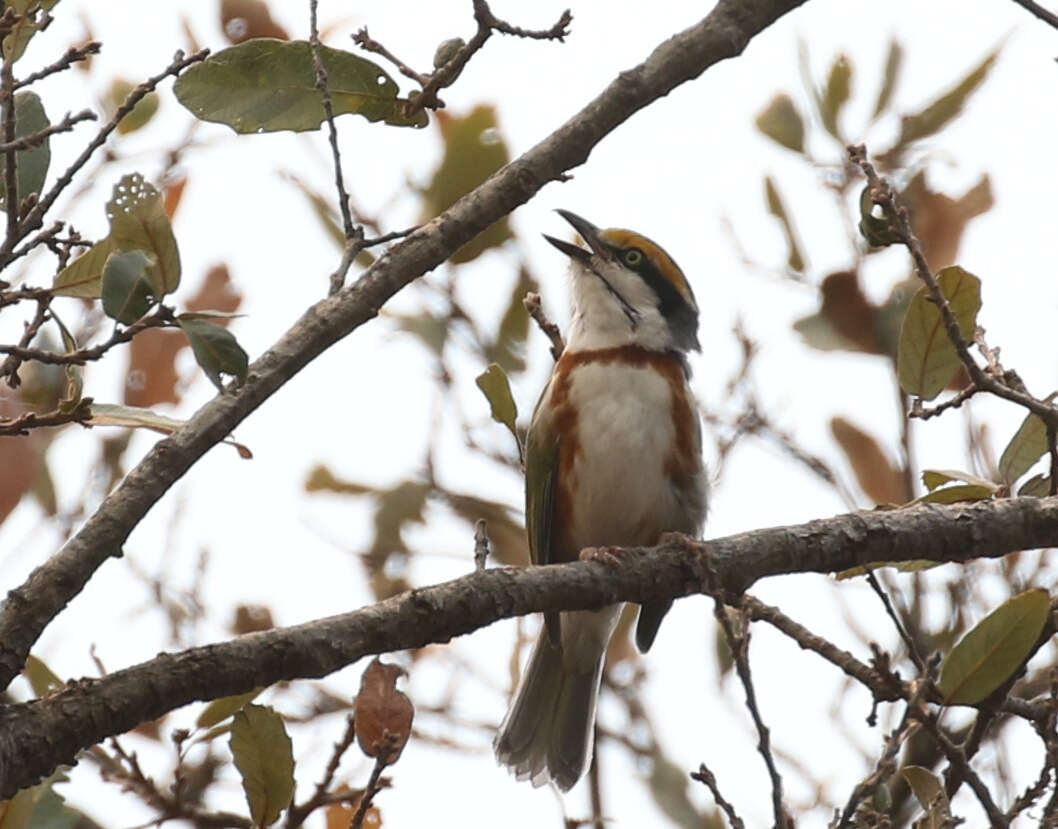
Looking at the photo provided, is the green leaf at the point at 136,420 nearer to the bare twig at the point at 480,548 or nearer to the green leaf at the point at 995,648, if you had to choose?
the bare twig at the point at 480,548

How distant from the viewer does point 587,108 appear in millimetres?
3129

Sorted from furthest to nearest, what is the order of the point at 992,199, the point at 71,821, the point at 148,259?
the point at 992,199, the point at 71,821, the point at 148,259

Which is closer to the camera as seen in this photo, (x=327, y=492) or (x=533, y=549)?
(x=533, y=549)

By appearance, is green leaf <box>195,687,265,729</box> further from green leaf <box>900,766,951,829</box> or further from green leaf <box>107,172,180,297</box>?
green leaf <box>900,766,951,829</box>

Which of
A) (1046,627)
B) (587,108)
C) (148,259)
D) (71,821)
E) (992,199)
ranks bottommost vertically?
(71,821)

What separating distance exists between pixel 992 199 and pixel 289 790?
3.27 m

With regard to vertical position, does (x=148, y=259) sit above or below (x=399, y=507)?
below

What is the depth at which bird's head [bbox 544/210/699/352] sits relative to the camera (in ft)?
18.2

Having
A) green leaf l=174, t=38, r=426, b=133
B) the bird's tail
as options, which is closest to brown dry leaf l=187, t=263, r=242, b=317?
green leaf l=174, t=38, r=426, b=133

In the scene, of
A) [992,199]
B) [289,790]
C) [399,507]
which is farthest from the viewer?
[399,507]

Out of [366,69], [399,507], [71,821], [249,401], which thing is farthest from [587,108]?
[399,507]

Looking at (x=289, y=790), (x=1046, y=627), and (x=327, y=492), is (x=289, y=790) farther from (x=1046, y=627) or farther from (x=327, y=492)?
(x=327, y=492)

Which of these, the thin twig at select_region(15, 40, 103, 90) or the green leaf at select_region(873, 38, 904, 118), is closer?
the thin twig at select_region(15, 40, 103, 90)

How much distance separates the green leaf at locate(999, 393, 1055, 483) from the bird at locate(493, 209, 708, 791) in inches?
61.7
